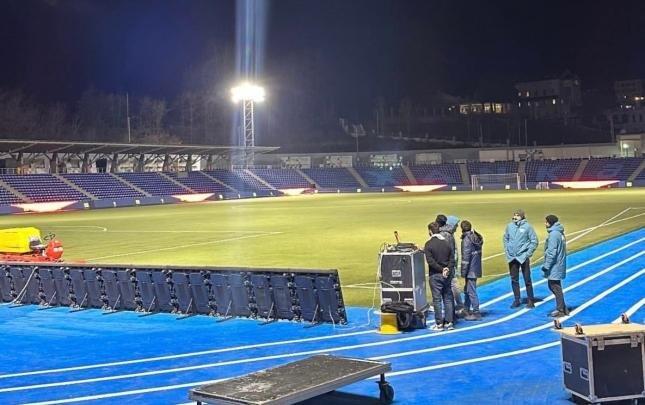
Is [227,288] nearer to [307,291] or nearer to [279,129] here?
[307,291]

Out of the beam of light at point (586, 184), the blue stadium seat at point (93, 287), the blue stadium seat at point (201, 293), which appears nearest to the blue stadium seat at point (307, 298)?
the blue stadium seat at point (201, 293)

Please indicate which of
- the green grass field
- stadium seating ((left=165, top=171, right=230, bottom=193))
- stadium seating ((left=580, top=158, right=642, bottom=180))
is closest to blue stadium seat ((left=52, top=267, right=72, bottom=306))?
the green grass field

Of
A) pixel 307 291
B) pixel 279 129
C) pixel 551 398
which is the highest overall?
pixel 279 129

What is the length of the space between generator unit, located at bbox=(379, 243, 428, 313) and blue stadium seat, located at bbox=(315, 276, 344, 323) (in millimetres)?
1038

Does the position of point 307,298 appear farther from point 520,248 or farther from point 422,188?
point 422,188

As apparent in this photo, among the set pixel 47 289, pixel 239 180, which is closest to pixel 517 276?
pixel 47 289

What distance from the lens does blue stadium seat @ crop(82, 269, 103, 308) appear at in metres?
16.8

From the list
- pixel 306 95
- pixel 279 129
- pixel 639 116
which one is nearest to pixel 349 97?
pixel 306 95

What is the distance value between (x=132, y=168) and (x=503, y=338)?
84907 mm

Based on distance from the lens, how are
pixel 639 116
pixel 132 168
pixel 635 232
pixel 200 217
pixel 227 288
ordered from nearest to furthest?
1. pixel 227 288
2. pixel 635 232
3. pixel 200 217
4. pixel 132 168
5. pixel 639 116

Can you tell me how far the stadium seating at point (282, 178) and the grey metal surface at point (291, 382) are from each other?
8993 cm

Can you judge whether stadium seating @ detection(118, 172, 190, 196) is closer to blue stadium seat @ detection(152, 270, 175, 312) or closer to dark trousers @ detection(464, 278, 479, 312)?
blue stadium seat @ detection(152, 270, 175, 312)

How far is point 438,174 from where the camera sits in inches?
4163

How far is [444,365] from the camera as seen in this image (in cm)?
1035
